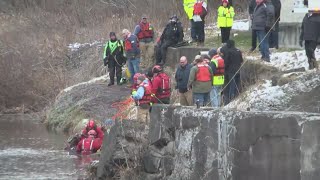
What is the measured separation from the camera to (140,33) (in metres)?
26.3

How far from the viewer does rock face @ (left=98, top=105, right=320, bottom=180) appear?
11.1 m

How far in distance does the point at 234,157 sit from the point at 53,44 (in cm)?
2801

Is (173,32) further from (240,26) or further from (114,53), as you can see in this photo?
(240,26)

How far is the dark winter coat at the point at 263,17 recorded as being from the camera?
19.0m

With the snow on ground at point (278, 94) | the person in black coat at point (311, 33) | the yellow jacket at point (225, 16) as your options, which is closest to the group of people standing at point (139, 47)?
the yellow jacket at point (225, 16)

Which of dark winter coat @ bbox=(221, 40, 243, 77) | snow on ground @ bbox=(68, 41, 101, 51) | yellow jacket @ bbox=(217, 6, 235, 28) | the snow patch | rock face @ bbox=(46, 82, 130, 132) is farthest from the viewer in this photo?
snow on ground @ bbox=(68, 41, 101, 51)

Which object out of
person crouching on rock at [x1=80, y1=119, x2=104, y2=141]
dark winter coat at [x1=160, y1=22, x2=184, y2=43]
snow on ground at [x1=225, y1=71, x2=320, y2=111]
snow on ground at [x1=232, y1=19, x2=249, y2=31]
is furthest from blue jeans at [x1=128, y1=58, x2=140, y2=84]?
snow on ground at [x1=225, y1=71, x2=320, y2=111]

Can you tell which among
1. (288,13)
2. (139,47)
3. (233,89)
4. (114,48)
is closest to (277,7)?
(288,13)

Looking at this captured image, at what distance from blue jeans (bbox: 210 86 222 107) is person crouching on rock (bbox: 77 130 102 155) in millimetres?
5947

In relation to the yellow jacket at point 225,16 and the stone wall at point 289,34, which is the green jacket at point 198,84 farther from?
the yellow jacket at point 225,16

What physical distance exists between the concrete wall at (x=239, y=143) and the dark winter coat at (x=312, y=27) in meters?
3.74

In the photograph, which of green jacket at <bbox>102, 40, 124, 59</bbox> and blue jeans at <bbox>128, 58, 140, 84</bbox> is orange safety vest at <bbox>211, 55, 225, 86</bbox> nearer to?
blue jeans at <bbox>128, 58, 140, 84</bbox>

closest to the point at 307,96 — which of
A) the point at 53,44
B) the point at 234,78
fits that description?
the point at 234,78

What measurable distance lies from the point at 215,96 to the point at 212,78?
1.40 feet
